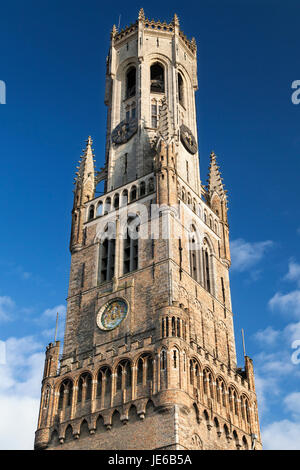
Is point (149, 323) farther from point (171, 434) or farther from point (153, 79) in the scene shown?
point (153, 79)

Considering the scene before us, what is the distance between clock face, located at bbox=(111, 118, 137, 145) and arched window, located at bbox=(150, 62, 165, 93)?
17.1 ft

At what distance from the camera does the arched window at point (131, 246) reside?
54.9m

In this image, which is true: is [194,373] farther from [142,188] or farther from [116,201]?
[116,201]

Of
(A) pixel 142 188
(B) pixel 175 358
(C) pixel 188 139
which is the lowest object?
(B) pixel 175 358

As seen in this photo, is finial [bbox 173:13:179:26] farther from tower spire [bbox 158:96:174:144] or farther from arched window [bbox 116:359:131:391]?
arched window [bbox 116:359:131:391]

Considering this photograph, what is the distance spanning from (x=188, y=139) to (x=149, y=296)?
69.1 ft

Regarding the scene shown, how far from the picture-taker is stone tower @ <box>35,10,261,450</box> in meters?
45.5

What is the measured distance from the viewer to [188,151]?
65938 millimetres

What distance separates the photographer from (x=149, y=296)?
168 ft

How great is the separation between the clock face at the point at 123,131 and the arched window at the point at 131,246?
11.0 metres

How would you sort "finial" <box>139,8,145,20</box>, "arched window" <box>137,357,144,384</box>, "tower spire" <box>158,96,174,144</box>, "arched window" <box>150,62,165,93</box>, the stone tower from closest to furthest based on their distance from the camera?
the stone tower → "arched window" <box>137,357,144,384</box> → "tower spire" <box>158,96,174,144</box> → "arched window" <box>150,62,165,93</box> → "finial" <box>139,8,145,20</box>

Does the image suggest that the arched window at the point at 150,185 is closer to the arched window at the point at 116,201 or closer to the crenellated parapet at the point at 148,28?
the arched window at the point at 116,201

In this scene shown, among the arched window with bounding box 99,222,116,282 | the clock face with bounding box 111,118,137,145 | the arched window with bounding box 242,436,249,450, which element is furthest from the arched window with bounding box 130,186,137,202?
the arched window with bounding box 242,436,249,450

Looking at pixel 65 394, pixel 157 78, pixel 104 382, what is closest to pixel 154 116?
pixel 157 78
